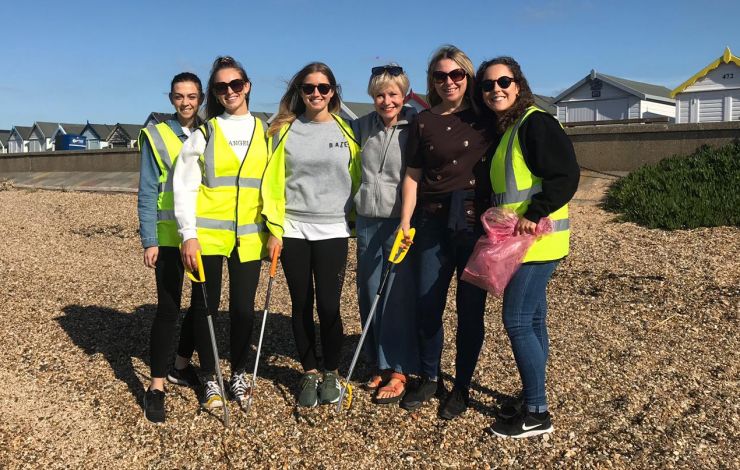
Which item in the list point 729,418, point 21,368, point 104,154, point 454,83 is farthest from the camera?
point 104,154

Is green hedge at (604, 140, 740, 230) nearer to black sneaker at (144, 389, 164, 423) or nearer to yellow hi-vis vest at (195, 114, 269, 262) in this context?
yellow hi-vis vest at (195, 114, 269, 262)

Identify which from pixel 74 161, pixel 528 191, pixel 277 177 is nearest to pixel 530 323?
pixel 528 191

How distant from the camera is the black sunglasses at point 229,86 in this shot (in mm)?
3795

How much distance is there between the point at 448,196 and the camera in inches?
145

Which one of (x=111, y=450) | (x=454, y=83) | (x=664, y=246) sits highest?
(x=454, y=83)

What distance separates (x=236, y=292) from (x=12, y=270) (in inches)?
239

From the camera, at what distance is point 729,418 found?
3.93 m

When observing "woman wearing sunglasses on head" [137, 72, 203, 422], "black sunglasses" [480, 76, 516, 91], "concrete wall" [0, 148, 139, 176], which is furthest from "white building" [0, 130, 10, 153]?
"black sunglasses" [480, 76, 516, 91]

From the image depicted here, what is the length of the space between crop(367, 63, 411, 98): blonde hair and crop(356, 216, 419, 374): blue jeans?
73 cm

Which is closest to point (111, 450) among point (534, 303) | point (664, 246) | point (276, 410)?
point (276, 410)

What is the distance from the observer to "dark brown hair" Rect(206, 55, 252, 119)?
12.7 ft

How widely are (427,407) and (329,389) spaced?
0.60 m

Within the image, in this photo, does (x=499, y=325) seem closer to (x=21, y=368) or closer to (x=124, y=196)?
(x=21, y=368)

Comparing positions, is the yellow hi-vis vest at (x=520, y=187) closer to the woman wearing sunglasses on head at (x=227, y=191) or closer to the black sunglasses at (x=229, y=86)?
the woman wearing sunglasses on head at (x=227, y=191)
